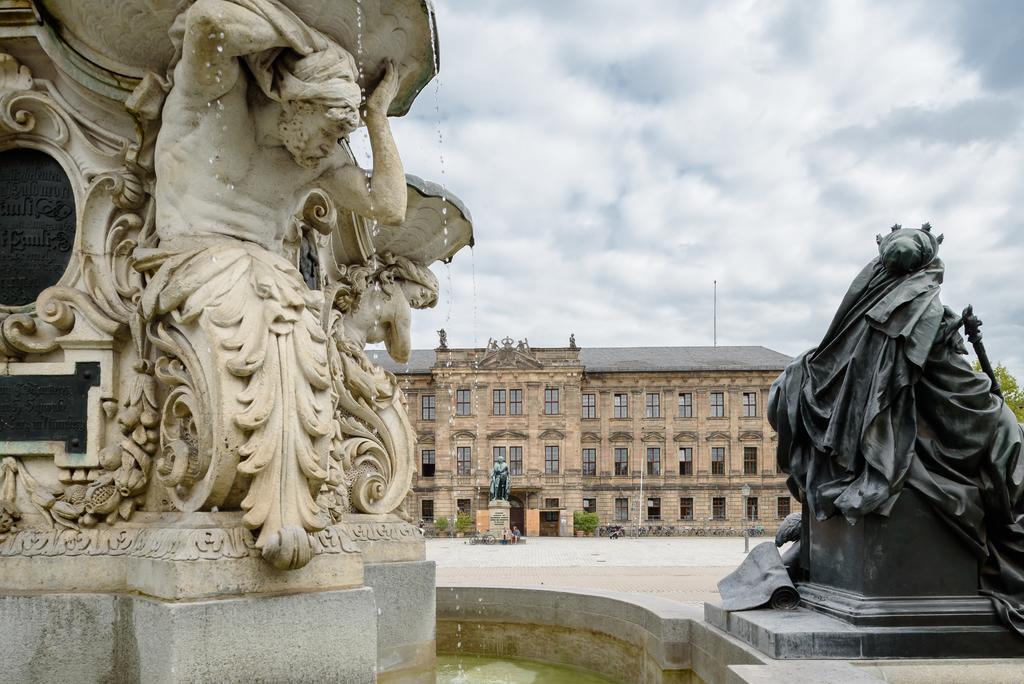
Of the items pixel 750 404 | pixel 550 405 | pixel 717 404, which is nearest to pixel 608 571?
pixel 550 405

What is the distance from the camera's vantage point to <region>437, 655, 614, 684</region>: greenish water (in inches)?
183

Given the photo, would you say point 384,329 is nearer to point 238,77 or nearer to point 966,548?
point 238,77

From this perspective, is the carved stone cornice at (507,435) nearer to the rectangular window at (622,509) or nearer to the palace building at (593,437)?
the palace building at (593,437)

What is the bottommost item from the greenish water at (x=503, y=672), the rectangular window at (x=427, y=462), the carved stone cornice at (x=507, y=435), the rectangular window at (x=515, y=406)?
the rectangular window at (x=427, y=462)

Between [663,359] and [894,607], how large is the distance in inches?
2125

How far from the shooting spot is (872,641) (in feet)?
10.5

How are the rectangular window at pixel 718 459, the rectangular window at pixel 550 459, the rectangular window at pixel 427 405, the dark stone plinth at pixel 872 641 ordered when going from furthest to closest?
the rectangular window at pixel 718 459, the rectangular window at pixel 427 405, the rectangular window at pixel 550 459, the dark stone plinth at pixel 872 641

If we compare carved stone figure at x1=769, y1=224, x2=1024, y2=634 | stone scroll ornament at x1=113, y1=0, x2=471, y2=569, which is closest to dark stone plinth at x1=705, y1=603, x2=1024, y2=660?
carved stone figure at x1=769, y1=224, x2=1024, y2=634

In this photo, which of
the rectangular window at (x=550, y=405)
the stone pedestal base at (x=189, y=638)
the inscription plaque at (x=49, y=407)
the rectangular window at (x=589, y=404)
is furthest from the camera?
the rectangular window at (x=589, y=404)

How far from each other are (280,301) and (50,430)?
1.06 metres

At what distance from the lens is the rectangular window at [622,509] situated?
174 ft

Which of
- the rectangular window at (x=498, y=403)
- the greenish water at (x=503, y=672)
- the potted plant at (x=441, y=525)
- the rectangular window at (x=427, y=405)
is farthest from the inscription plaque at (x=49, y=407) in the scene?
the rectangular window at (x=427, y=405)

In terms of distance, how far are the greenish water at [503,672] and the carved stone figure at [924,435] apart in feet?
5.88

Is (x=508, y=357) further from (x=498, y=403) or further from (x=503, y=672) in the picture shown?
(x=503, y=672)
